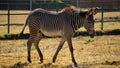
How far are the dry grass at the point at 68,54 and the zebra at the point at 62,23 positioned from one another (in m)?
0.48

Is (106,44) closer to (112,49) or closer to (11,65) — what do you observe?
(112,49)

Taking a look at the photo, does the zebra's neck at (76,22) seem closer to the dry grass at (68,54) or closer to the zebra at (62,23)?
the zebra at (62,23)

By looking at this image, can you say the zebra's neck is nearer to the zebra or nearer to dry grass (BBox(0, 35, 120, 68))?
the zebra

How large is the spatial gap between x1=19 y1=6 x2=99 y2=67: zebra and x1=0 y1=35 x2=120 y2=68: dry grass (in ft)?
1.57

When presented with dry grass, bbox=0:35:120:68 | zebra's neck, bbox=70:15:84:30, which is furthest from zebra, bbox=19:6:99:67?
dry grass, bbox=0:35:120:68

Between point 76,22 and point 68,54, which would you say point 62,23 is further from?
point 68,54

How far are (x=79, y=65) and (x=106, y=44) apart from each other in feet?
16.8

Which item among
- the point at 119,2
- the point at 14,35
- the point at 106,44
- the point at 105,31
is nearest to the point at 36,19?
the point at 106,44

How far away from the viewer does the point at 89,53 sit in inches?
512

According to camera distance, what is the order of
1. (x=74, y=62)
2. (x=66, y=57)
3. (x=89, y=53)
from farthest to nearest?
(x=89, y=53) → (x=66, y=57) → (x=74, y=62)

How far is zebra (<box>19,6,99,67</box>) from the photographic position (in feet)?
35.5

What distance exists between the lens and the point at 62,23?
36.4ft

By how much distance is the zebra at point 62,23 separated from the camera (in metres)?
10.8

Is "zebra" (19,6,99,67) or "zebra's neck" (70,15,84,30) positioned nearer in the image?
"zebra" (19,6,99,67)
